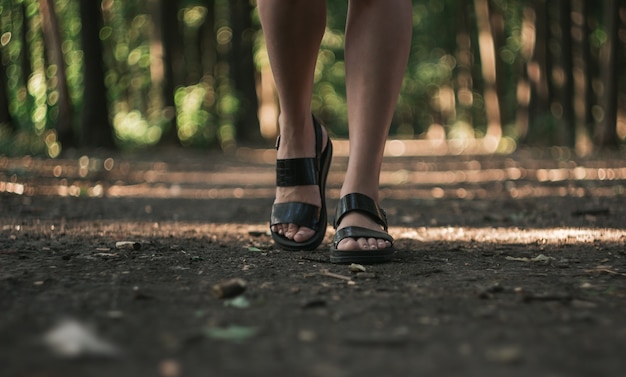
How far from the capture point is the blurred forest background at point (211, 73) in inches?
452

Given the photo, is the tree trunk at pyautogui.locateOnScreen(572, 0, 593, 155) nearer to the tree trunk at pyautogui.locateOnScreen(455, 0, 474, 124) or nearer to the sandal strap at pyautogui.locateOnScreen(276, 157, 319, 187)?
the tree trunk at pyautogui.locateOnScreen(455, 0, 474, 124)

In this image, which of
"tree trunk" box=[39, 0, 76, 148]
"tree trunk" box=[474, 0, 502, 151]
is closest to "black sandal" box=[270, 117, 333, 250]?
"tree trunk" box=[39, 0, 76, 148]

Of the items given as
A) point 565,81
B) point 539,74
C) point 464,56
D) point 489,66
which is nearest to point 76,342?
point 565,81

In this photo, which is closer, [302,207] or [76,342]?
[76,342]

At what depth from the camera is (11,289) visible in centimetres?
189

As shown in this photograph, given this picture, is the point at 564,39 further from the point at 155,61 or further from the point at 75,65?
the point at 75,65

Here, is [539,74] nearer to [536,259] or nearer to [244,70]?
[244,70]

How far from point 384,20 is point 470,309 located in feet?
4.32

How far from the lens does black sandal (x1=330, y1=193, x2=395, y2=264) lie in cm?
249

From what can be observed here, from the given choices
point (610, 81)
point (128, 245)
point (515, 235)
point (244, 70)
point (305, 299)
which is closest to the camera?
point (305, 299)

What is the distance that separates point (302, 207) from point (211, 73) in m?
16.6

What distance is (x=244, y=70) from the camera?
1962cm

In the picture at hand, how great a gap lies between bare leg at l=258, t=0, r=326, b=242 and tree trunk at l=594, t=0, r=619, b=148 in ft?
31.4

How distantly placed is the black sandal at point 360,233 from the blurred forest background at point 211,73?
28.0 feet
